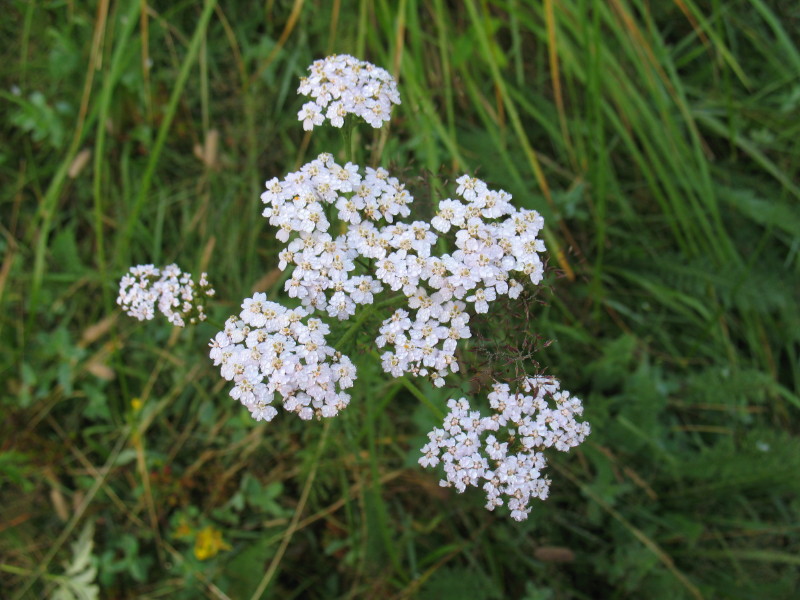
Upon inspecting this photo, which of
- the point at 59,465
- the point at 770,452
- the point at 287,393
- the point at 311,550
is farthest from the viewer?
the point at 59,465

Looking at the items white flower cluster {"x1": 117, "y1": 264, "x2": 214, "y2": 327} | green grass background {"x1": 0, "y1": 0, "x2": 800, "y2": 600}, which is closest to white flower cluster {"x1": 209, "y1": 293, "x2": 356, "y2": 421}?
white flower cluster {"x1": 117, "y1": 264, "x2": 214, "y2": 327}

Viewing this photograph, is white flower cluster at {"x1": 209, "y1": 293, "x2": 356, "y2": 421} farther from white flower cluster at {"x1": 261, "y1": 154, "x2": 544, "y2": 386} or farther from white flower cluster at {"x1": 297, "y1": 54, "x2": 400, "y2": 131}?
white flower cluster at {"x1": 297, "y1": 54, "x2": 400, "y2": 131}

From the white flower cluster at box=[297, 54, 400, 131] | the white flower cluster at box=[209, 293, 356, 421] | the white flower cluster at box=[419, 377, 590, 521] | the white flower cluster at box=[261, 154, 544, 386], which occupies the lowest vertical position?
the white flower cluster at box=[419, 377, 590, 521]

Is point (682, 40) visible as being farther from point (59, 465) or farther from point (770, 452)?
point (59, 465)

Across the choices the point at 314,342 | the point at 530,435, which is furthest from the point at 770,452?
the point at 314,342

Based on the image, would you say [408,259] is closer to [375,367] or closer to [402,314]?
[402,314]

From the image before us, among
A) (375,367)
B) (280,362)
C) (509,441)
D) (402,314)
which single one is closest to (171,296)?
(280,362)
